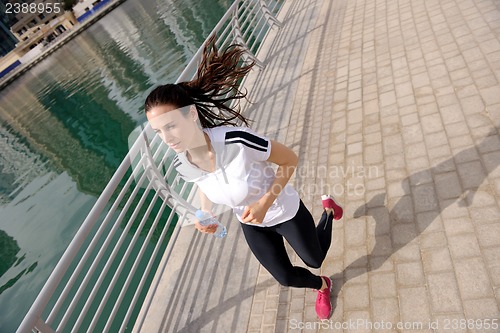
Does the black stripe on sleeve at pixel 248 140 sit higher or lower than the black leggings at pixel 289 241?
higher

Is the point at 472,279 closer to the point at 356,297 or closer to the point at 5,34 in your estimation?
the point at 356,297

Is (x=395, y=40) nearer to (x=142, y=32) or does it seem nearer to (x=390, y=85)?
(x=390, y=85)

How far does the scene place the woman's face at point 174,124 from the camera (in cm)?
171

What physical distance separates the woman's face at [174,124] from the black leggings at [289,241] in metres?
0.84

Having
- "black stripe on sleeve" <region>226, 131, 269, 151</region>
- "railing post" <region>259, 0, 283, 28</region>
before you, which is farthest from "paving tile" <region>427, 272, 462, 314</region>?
"railing post" <region>259, 0, 283, 28</region>

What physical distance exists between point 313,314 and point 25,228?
13.7m

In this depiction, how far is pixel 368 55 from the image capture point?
20.4ft

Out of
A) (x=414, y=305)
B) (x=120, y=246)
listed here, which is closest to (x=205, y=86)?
(x=120, y=246)

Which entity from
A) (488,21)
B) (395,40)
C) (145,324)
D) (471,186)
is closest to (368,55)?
(395,40)

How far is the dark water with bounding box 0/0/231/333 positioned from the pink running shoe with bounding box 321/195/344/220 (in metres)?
8.51

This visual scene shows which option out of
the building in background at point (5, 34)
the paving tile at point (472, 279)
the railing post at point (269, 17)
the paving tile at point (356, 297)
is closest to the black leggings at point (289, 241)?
→ the paving tile at point (356, 297)

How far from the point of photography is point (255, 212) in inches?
76.5

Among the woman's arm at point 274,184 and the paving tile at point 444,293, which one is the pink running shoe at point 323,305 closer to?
the paving tile at point 444,293

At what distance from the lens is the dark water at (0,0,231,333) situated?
A: 1048cm
